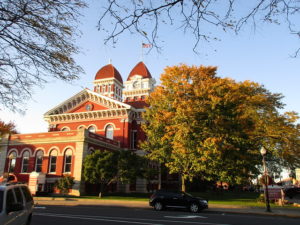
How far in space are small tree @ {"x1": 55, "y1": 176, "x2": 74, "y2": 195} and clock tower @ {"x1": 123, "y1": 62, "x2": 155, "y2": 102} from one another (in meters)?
33.1

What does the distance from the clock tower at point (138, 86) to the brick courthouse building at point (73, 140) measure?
1778cm

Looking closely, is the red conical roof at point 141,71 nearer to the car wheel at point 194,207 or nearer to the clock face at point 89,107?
the clock face at point 89,107

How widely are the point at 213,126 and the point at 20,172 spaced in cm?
2427

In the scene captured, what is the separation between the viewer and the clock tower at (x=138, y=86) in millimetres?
60375

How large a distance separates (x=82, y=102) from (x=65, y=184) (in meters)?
15.4

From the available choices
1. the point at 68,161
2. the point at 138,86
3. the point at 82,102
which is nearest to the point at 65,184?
the point at 68,161

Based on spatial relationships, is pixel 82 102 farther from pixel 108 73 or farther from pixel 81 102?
pixel 108 73

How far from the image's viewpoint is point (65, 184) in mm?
28469

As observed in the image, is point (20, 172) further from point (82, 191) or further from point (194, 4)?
point (194, 4)

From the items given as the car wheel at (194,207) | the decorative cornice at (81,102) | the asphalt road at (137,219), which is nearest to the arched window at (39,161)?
the decorative cornice at (81,102)

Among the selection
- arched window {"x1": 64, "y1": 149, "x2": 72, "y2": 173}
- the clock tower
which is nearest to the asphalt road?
arched window {"x1": 64, "y1": 149, "x2": 72, "y2": 173}

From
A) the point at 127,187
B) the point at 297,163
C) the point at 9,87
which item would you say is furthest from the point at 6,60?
the point at 297,163

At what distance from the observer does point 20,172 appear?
109ft

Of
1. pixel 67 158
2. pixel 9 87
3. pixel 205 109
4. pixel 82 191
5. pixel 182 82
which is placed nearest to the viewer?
pixel 9 87
